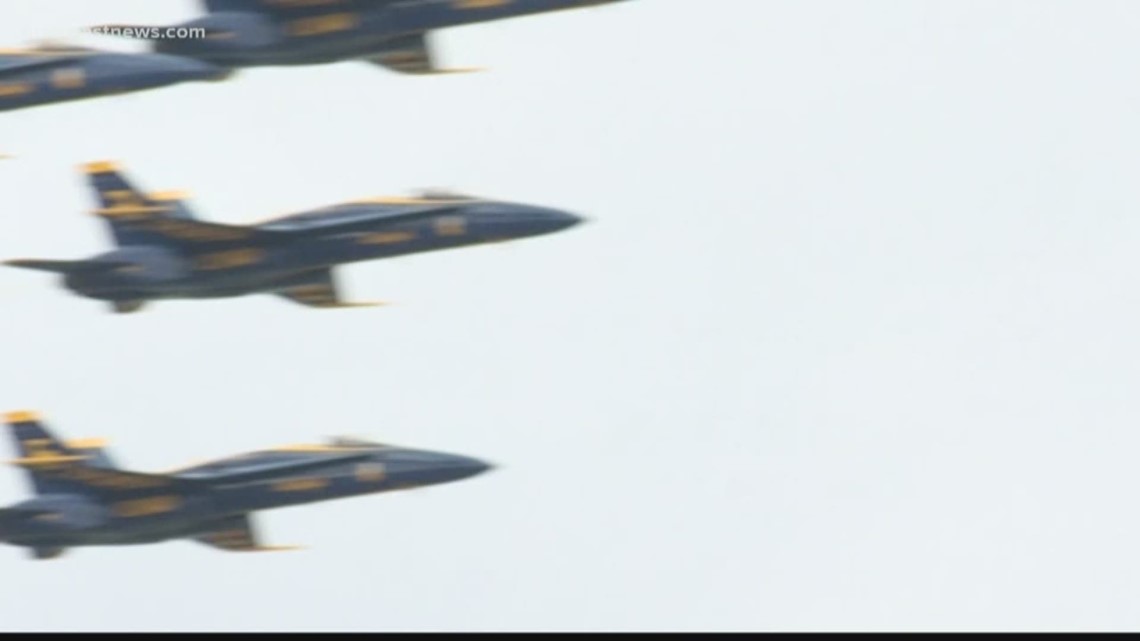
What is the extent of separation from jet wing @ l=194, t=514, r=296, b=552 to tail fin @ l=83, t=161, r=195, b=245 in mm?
8056

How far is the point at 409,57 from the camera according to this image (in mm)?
92250

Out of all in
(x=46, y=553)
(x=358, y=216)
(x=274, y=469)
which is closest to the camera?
(x=274, y=469)

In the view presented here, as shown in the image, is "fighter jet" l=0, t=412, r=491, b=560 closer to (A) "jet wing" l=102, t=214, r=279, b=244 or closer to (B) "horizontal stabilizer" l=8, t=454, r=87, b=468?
(B) "horizontal stabilizer" l=8, t=454, r=87, b=468

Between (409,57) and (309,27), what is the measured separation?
10.8ft

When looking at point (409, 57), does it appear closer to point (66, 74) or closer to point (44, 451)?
point (66, 74)

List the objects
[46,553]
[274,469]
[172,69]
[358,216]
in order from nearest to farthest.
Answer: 1. [172,69]
2. [274,469]
3. [358,216]
4. [46,553]

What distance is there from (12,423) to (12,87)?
9143mm

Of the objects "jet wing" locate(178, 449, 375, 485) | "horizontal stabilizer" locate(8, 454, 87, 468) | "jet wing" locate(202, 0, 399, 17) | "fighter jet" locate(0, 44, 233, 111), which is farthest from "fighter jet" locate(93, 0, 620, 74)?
"horizontal stabilizer" locate(8, 454, 87, 468)

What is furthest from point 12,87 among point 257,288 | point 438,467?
point 438,467

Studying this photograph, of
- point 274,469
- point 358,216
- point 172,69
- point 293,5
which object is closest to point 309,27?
point 293,5

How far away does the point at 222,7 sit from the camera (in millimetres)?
90750

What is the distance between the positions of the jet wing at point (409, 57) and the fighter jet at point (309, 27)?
3.2 inches

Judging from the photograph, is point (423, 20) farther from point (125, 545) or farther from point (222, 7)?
point (125, 545)

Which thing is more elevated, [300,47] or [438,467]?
[300,47]
